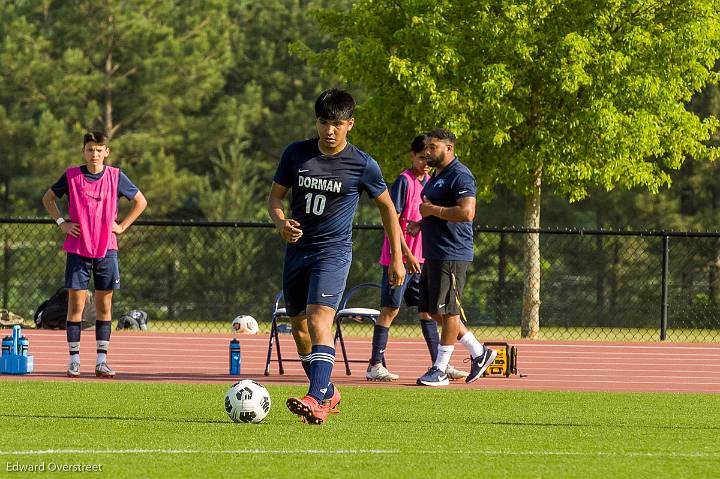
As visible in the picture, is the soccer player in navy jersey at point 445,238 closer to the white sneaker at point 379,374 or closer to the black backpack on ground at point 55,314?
the white sneaker at point 379,374

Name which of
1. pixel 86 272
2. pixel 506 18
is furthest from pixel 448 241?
pixel 506 18

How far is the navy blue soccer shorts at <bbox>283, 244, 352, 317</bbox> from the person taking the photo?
930 cm

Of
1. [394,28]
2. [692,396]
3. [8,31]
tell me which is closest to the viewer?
[692,396]

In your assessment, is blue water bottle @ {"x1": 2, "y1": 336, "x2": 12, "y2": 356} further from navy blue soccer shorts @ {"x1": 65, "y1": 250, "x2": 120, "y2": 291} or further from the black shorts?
the black shorts

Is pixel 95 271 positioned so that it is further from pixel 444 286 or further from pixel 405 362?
pixel 405 362

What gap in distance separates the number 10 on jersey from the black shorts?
338 cm

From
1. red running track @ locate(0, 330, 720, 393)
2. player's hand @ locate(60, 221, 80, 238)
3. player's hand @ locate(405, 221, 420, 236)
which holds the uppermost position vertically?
player's hand @ locate(405, 221, 420, 236)

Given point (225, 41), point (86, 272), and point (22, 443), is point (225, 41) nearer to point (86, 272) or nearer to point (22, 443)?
point (86, 272)

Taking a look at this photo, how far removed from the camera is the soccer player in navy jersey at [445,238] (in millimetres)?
12453

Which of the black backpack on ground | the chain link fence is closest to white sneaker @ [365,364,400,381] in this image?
the black backpack on ground

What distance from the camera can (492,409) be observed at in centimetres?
1070

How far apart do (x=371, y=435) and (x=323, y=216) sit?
1617mm

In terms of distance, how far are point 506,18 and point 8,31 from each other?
23.2 metres

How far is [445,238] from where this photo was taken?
41.4ft
